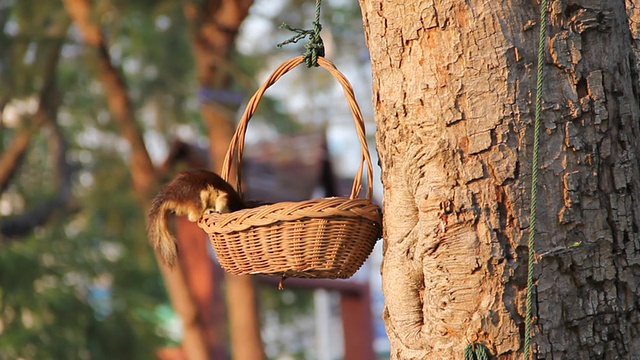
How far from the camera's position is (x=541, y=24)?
75.6 inches

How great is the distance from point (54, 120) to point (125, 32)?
3.60 feet

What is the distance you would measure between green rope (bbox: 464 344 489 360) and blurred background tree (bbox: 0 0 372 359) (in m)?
4.81

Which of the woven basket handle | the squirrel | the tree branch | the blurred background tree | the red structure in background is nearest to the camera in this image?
the woven basket handle

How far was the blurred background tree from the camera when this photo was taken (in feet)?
24.3

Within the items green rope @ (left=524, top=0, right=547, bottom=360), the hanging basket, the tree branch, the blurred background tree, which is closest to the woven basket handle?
the hanging basket

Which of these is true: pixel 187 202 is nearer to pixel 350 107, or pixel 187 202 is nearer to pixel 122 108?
pixel 350 107

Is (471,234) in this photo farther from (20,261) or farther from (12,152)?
(12,152)

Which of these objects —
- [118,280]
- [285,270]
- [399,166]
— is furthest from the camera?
[118,280]

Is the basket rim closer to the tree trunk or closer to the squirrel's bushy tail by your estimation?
the tree trunk

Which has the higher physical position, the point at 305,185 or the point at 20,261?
the point at 305,185

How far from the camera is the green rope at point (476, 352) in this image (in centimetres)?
187

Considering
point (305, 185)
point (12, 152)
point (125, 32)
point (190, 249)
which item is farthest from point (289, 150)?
point (12, 152)

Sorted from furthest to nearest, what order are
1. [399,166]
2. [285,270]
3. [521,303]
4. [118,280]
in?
[118,280]
[285,270]
[399,166]
[521,303]

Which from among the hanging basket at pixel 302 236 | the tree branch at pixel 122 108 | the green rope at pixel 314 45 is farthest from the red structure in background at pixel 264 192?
the hanging basket at pixel 302 236
